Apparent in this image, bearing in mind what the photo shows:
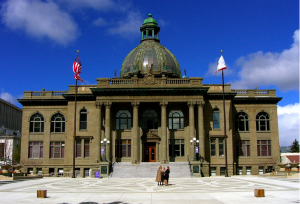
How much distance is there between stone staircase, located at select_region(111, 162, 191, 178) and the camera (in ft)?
136

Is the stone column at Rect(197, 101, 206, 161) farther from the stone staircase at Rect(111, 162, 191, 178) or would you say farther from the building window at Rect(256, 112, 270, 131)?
the building window at Rect(256, 112, 270, 131)

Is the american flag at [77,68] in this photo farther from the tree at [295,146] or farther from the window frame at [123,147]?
the tree at [295,146]

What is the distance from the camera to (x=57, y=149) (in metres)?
50.8

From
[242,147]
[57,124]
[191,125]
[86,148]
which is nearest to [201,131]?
[191,125]

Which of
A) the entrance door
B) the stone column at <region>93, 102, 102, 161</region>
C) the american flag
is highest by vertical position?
the american flag

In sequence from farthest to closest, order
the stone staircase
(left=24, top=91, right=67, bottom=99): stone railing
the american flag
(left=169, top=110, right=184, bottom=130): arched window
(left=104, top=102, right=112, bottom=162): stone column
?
(left=24, top=91, right=67, bottom=99): stone railing, (left=169, top=110, right=184, bottom=130): arched window, (left=104, top=102, right=112, bottom=162): stone column, the american flag, the stone staircase

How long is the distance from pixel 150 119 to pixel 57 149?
15.1 m

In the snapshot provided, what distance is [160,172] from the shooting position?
1131 inches

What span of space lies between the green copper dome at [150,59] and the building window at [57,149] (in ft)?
53.7

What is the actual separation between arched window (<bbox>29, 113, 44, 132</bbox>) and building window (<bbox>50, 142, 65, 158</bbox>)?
10.2ft

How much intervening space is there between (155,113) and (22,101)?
20698 mm

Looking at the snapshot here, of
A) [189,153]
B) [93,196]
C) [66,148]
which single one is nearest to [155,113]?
[189,153]

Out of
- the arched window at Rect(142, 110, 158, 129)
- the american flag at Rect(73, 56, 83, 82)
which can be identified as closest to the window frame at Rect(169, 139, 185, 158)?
the arched window at Rect(142, 110, 158, 129)

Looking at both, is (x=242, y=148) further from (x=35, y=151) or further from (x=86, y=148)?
(x=35, y=151)
